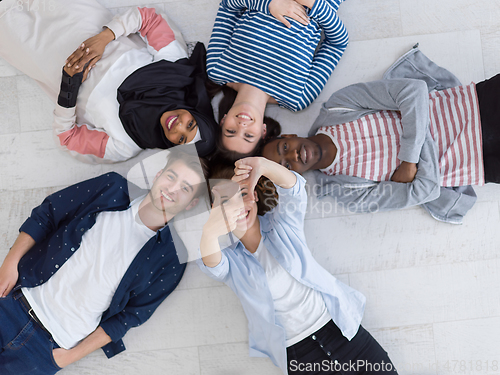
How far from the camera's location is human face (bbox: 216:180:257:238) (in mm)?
1036

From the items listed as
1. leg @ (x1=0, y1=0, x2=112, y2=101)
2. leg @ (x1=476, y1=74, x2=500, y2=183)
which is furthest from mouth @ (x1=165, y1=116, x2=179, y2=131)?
leg @ (x1=476, y1=74, x2=500, y2=183)

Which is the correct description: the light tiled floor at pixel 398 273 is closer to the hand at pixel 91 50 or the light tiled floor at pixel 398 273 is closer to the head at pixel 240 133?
the head at pixel 240 133

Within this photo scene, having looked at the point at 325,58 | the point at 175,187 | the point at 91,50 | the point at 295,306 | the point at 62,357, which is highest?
the point at 91,50

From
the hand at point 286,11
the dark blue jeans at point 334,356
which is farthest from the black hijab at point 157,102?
the dark blue jeans at point 334,356

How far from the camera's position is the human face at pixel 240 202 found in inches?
40.8

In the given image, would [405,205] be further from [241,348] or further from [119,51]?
[119,51]

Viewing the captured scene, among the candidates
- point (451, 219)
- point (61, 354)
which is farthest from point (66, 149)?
point (451, 219)

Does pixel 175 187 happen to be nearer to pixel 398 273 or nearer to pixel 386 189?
pixel 386 189

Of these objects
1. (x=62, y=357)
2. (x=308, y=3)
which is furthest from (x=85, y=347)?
(x=308, y=3)

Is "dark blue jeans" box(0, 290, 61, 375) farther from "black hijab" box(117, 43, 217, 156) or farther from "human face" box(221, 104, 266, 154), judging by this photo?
"human face" box(221, 104, 266, 154)

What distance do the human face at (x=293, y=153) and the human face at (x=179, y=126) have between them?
27 centimetres

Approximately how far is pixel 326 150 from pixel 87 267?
0.96 metres

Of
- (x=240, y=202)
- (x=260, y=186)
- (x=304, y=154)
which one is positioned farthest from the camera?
(x=260, y=186)

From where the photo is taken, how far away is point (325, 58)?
1287mm
